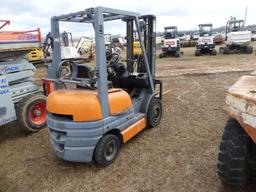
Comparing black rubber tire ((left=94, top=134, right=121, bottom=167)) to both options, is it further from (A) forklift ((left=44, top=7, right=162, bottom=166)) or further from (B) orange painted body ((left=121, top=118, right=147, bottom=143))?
(B) orange painted body ((left=121, top=118, right=147, bottom=143))

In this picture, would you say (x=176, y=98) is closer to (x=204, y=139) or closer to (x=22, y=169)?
(x=204, y=139)

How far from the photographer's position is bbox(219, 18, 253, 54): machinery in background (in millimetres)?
17422

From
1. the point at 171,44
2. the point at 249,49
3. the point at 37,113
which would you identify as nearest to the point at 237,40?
the point at 249,49

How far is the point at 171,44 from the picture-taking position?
18.3 meters

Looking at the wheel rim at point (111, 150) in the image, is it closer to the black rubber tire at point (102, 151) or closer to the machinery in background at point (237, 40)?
the black rubber tire at point (102, 151)

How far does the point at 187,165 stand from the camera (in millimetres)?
3432

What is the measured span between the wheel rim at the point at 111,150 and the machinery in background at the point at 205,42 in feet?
52.3

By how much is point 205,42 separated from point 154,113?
48.4ft

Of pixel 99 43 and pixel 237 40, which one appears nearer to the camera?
pixel 99 43

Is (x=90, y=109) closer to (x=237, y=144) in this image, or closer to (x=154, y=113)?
(x=237, y=144)

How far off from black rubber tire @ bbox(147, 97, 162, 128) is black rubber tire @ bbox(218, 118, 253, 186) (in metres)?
2.06

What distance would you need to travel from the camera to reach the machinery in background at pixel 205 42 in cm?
1795

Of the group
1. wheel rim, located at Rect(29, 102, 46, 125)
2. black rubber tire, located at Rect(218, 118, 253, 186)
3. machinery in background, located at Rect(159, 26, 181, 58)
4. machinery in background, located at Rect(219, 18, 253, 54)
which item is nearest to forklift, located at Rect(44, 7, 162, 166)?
wheel rim, located at Rect(29, 102, 46, 125)

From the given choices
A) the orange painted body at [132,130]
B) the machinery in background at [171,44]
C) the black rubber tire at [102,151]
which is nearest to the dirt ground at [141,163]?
the black rubber tire at [102,151]
